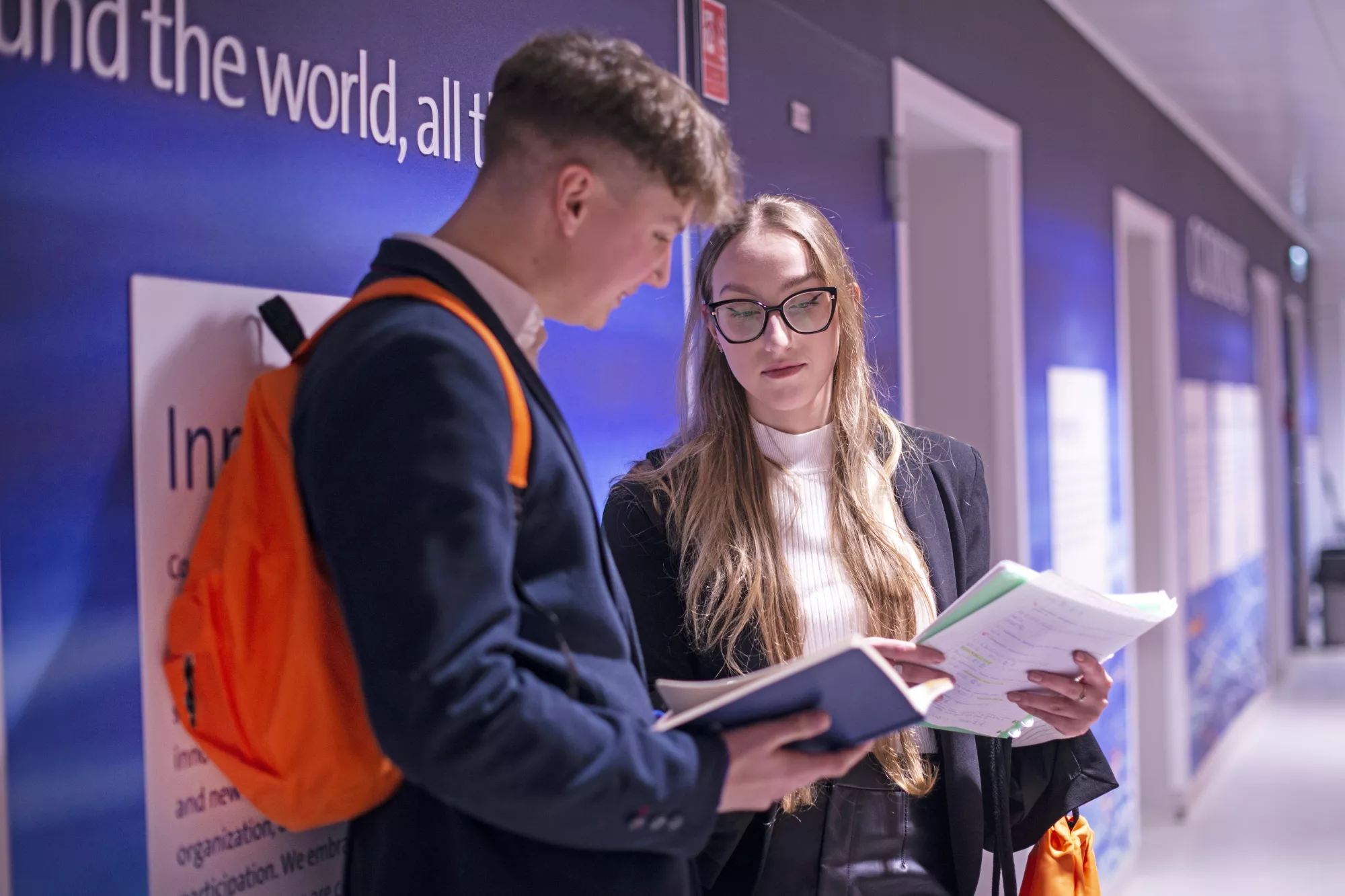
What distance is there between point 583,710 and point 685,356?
0.97 metres

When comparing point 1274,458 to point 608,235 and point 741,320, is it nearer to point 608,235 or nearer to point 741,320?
point 741,320

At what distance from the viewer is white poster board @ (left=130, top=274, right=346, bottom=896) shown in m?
1.24

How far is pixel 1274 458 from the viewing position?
366 inches

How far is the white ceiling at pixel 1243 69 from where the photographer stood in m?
4.54

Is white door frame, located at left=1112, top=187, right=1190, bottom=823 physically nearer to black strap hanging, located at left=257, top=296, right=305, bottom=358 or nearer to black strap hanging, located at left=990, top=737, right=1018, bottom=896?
black strap hanging, located at left=990, top=737, right=1018, bottom=896

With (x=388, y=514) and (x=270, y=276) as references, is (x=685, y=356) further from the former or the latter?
(x=388, y=514)

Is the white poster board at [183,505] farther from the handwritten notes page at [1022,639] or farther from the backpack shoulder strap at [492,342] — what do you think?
the handwritten notes page at [1022,639]

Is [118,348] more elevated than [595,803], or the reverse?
[118,348]

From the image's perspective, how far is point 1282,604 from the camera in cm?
961

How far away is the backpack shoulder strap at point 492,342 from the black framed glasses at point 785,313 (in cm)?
72

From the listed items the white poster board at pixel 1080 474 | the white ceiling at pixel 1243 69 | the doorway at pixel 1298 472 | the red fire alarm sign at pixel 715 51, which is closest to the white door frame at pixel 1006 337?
the white poster board at pixel 1080 474

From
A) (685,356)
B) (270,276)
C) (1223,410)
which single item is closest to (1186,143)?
(1223,410)

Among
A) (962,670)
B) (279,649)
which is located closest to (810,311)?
(962,670)

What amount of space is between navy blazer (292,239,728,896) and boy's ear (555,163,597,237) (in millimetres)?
107
